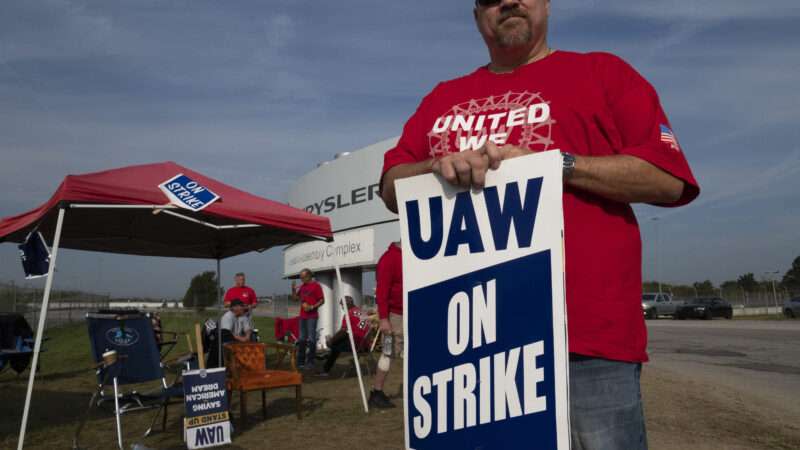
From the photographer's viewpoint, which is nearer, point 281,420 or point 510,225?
point 510,225

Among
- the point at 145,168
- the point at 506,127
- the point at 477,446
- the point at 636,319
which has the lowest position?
the point at 477,446

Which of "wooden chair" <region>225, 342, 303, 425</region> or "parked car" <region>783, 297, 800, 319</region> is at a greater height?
"wooden chair" <region>225, 342, 303, 425</region>

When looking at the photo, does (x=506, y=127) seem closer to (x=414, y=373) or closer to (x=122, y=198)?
(x=414, y=373)

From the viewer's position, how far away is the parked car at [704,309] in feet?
103

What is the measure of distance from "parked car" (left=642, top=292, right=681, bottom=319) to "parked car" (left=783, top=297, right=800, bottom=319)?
5.02m

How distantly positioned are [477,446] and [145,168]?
19.4ft

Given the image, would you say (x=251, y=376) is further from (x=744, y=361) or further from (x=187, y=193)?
(x=744, y=361)

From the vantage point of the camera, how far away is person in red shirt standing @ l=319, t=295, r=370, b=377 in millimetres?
10375

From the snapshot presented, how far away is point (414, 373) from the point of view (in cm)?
140

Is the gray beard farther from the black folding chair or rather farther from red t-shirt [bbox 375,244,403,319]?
the black folding chair

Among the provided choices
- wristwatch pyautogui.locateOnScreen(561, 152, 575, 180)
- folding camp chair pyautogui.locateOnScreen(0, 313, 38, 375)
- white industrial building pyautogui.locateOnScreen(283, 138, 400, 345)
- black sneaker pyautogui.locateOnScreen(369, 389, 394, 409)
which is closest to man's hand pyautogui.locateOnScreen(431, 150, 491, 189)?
wristwatch pyautogui.locateOnScreen(561, 152, 575, 180)

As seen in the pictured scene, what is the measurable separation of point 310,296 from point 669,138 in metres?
10.1

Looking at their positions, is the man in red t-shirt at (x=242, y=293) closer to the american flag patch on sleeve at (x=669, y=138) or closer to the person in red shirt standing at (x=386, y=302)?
the person in red shirt standing at (x=386, y=302)

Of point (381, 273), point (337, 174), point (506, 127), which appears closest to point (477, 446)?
point (506, 127)
